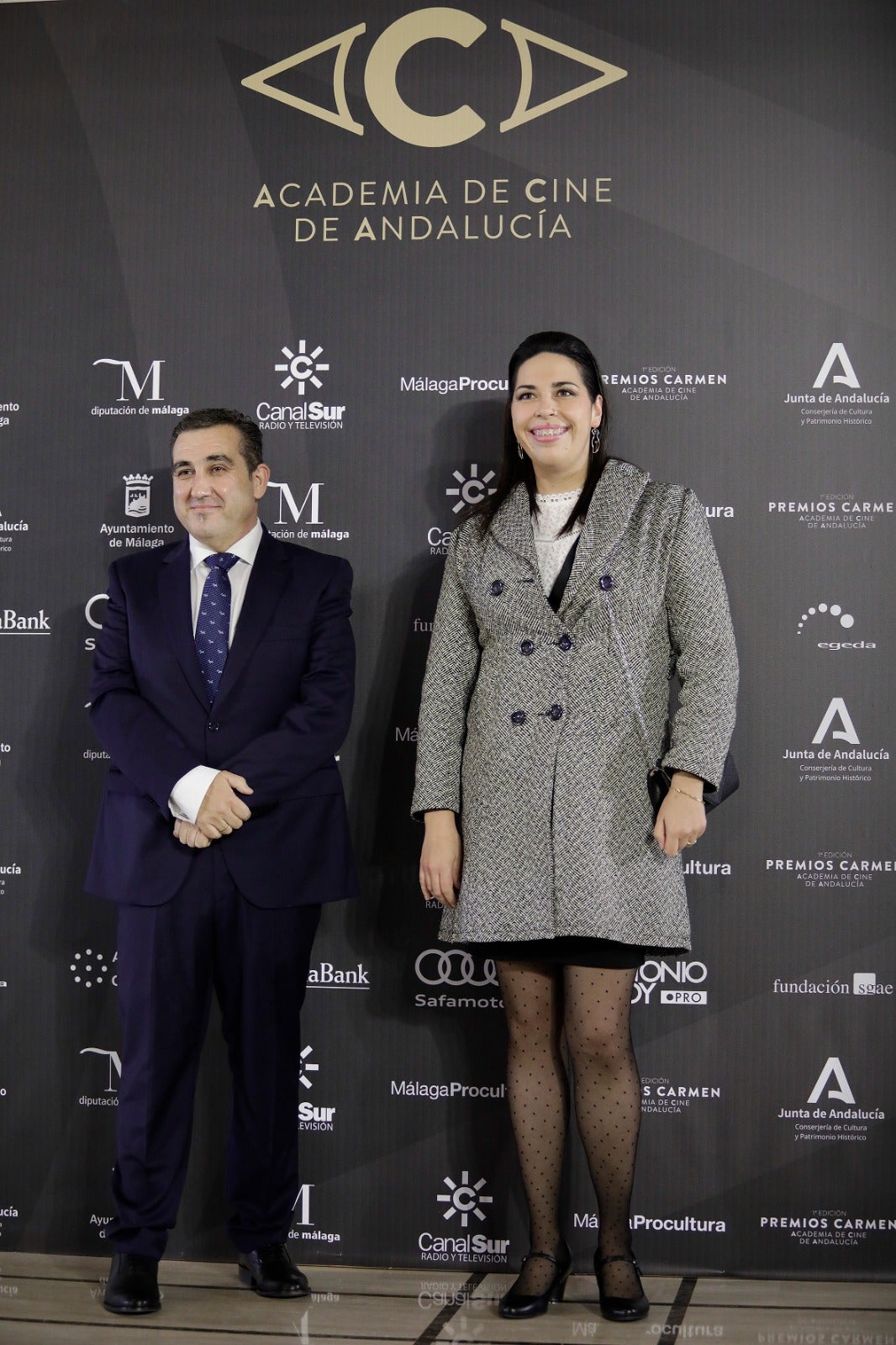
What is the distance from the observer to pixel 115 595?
291 cm

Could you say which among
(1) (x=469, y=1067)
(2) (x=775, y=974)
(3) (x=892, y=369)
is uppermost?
(3) (x=892, y=369)

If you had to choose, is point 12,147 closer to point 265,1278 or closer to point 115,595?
point 115,595

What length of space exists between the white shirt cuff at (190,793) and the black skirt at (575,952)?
2.14 feet

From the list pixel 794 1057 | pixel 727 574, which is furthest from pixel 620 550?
pixel 794 1057

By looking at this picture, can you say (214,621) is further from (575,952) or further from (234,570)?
(575,952)

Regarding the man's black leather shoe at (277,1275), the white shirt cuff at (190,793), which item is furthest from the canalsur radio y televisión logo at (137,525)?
the man's black leather shoe at (277,1275)

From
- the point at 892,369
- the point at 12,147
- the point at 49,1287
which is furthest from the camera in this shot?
the point at 12,147

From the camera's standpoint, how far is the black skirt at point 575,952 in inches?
102

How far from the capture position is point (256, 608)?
9.30ft

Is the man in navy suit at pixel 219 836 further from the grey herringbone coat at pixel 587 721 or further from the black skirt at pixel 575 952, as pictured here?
the black skirt at pixel 575 952

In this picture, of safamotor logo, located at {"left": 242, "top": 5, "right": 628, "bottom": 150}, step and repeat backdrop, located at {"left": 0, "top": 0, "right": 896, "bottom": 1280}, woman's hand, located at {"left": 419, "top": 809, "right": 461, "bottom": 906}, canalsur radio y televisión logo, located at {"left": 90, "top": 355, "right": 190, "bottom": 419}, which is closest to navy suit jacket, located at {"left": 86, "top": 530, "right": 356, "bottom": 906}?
woman's hand, located at {"left": 419, "top": 809, "right": 461, "bottom": 906}

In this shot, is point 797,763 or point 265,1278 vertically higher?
point 797,763

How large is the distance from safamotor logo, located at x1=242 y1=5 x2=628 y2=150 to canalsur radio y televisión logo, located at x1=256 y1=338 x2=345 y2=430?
0.57 meters

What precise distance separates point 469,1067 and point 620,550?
127cm
